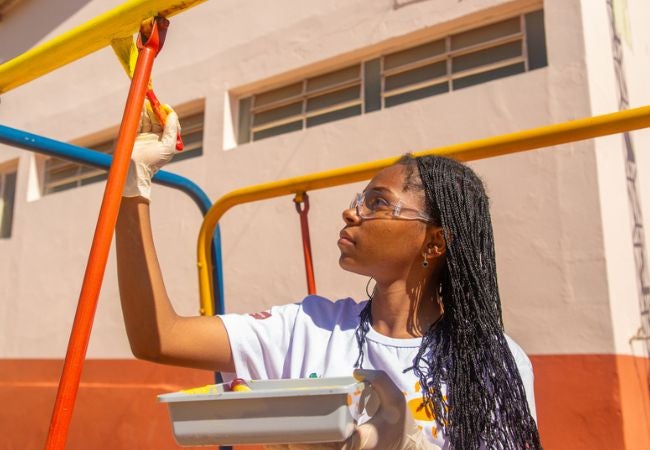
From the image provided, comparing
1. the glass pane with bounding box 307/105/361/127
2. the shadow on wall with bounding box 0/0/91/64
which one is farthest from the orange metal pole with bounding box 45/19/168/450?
the shadow on wall with bounding box 0/0/91/64

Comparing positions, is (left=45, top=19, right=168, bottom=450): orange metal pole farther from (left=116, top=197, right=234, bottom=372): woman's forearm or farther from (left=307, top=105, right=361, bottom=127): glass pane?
(left=307, top=105, right=361, bottom=127): glass pane

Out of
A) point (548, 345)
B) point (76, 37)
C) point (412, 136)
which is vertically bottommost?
point (548, 345)

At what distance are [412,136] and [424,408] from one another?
244cm

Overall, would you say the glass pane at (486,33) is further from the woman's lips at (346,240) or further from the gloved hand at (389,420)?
the gloved hand at (389,420)

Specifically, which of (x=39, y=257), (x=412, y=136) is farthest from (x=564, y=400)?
(x=39, y=257)

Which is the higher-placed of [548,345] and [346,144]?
[346,144]

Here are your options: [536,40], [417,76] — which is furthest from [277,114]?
[536,40]

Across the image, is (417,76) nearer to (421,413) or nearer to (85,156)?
(85,156)

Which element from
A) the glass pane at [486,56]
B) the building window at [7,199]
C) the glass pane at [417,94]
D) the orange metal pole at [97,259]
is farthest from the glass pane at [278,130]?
the orange metal pole at [97,259]

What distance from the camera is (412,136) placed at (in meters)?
3.54

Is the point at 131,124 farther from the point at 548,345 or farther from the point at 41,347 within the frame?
the point at 41,347

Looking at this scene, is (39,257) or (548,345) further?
(39,257)

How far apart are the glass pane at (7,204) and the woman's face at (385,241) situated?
17.4 ft

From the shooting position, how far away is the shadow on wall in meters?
5.89
